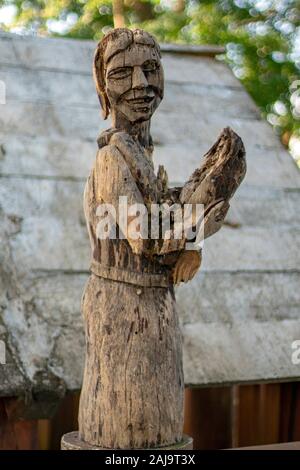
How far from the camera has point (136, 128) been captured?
14.8ft

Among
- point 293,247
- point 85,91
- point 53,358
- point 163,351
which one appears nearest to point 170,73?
point 85,91

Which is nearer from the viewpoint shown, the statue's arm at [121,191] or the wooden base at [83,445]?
the statue's arm at [121,191]

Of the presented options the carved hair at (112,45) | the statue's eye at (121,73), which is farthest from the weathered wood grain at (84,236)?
the statue's eye at (121,73)

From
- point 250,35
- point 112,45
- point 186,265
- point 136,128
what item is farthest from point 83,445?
point 250,35

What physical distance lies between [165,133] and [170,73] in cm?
122

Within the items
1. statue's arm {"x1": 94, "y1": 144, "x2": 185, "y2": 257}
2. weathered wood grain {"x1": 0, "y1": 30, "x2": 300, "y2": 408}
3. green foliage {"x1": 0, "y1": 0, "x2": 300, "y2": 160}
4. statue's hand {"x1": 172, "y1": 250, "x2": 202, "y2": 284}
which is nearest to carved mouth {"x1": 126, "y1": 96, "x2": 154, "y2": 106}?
statue's arm {"x1": 94, "y1": 144, "x2": 185, "y2": 257}

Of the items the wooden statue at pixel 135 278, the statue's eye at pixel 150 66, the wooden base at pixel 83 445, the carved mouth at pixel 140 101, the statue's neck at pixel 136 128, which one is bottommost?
the wooden base at pixel 83 445

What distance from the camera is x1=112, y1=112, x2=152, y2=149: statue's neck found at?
4508 millimetres

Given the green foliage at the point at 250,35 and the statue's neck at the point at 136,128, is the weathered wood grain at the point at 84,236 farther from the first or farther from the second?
the green foliage at the point at 250,35

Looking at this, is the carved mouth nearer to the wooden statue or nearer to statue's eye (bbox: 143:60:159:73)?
the wooden statue

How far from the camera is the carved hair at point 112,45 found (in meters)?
4.45

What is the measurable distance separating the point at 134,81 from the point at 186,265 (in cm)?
91

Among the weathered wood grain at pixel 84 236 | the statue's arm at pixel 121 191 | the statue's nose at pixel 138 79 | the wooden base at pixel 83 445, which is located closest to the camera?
the statue's arm at pixel 121 191

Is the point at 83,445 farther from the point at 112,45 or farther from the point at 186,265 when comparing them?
the point at 112,45
